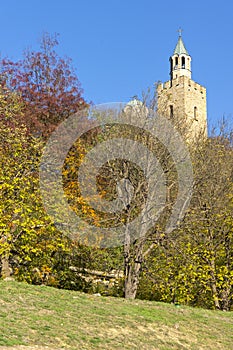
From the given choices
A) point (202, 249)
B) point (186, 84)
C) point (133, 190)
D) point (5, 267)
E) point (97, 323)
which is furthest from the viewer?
point (186, 84)

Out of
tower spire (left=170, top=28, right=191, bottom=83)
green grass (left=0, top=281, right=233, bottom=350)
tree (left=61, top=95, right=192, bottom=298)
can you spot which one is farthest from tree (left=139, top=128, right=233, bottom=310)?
tower spire (left=170, top=28, right=191, bottom=83)

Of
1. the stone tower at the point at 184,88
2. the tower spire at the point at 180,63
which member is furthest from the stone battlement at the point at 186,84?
the tower spire at the point at 180,63

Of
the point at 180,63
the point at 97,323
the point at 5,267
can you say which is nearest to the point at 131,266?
the point at 5,267

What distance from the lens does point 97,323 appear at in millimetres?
8289

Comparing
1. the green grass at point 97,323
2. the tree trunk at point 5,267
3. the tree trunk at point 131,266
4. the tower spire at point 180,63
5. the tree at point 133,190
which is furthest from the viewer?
the tower spire at point 180,63

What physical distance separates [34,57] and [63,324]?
50.0 feet

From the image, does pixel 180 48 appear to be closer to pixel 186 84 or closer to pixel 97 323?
pixel 186 84

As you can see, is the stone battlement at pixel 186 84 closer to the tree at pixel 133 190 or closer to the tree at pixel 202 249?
the tree at pixel 202 249

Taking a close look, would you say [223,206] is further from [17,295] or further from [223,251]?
[17,295]

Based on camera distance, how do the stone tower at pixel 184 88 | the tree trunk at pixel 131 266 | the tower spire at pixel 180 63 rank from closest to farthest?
the tree trunk at pixel 131 266 → the stone tower at pixel 184 88 → the tower spire at pixel 180 63

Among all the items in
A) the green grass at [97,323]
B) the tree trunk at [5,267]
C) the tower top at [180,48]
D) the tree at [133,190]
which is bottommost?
the green grass at [97,323]

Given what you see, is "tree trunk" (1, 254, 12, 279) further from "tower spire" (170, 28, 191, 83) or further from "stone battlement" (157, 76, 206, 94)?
"tower spire" (170, 28, 191, 83)

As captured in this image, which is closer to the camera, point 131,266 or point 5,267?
point 5,267

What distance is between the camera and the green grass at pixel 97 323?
7.11m
